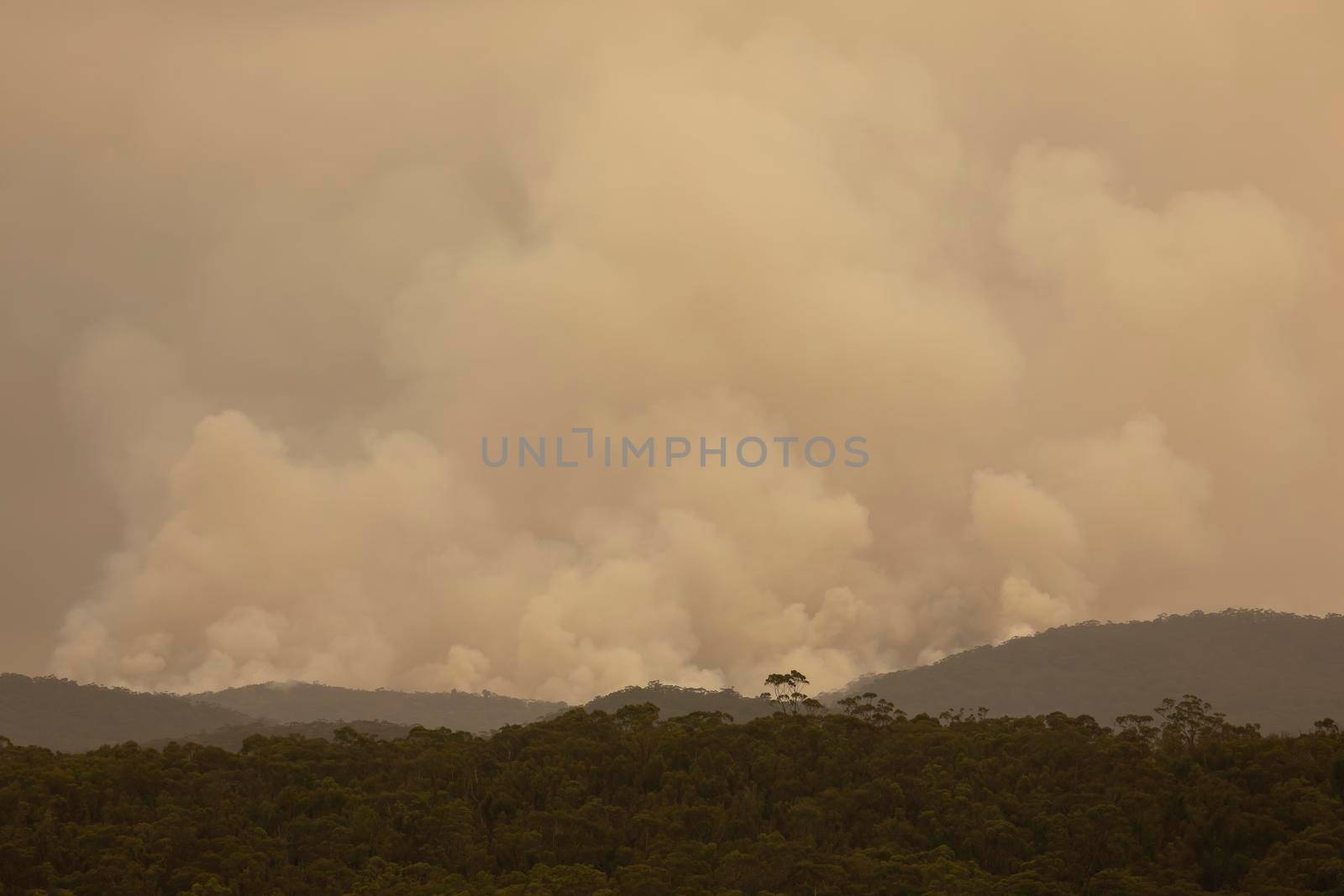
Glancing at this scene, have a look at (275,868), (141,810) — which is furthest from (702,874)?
(141,810)

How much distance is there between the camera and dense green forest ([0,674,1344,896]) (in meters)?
95.6

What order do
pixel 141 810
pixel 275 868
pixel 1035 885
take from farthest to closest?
pixel 141 810 < pixel 275 868 < pixel 1035 885

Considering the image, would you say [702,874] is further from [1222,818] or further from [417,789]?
[1222,818]

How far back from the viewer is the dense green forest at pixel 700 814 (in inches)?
3765

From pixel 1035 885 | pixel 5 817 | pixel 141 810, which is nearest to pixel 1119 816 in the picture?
pixel 1035 885

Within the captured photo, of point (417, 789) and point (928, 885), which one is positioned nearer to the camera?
point (928, 885)

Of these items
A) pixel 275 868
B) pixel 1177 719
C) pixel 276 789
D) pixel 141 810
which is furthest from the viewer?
pixel 1177 719

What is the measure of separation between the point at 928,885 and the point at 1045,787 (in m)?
23.6

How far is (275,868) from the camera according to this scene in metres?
101

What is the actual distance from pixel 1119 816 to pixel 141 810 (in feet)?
242

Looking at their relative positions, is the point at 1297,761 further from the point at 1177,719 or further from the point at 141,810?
the point at 141,810

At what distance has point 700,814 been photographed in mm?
109250

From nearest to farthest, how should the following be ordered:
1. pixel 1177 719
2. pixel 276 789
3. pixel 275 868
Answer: pixel 275 868
pixel 276 789
pixel 1177 719

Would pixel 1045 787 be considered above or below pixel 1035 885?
above
